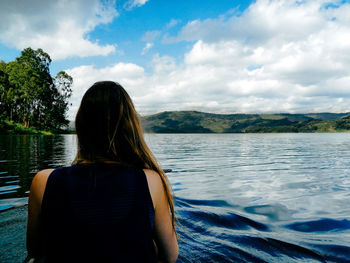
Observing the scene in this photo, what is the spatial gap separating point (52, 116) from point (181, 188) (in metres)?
74.2

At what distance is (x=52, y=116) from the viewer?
243 ft

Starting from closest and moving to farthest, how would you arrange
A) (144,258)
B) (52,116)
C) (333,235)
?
1. (144,258)
2. (333,235)
3. (52,116)

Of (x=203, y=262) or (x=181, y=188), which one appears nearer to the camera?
(x=203, y=262)

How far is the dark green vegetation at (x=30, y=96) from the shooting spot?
63.5 m

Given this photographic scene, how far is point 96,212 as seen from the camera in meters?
1.83

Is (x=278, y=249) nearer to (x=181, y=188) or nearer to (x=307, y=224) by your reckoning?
(x=307, y=224)

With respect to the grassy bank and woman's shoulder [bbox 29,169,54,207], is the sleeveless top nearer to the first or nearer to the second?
woman's shoulder [bbox 29,169,54,207]

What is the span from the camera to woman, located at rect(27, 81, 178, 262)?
1.80m

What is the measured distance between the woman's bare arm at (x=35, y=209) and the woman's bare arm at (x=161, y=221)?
78 centimetres

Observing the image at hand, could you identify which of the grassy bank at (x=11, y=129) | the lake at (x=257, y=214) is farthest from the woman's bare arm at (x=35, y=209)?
the grassy bank at (x=11, y=129)

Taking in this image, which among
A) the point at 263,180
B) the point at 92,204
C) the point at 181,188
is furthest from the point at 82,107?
the point at 263,180

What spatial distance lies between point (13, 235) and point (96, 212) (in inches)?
202

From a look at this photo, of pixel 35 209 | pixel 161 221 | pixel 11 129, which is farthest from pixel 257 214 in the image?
pixel 11 129

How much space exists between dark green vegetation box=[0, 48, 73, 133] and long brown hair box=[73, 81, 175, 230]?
227 feet
